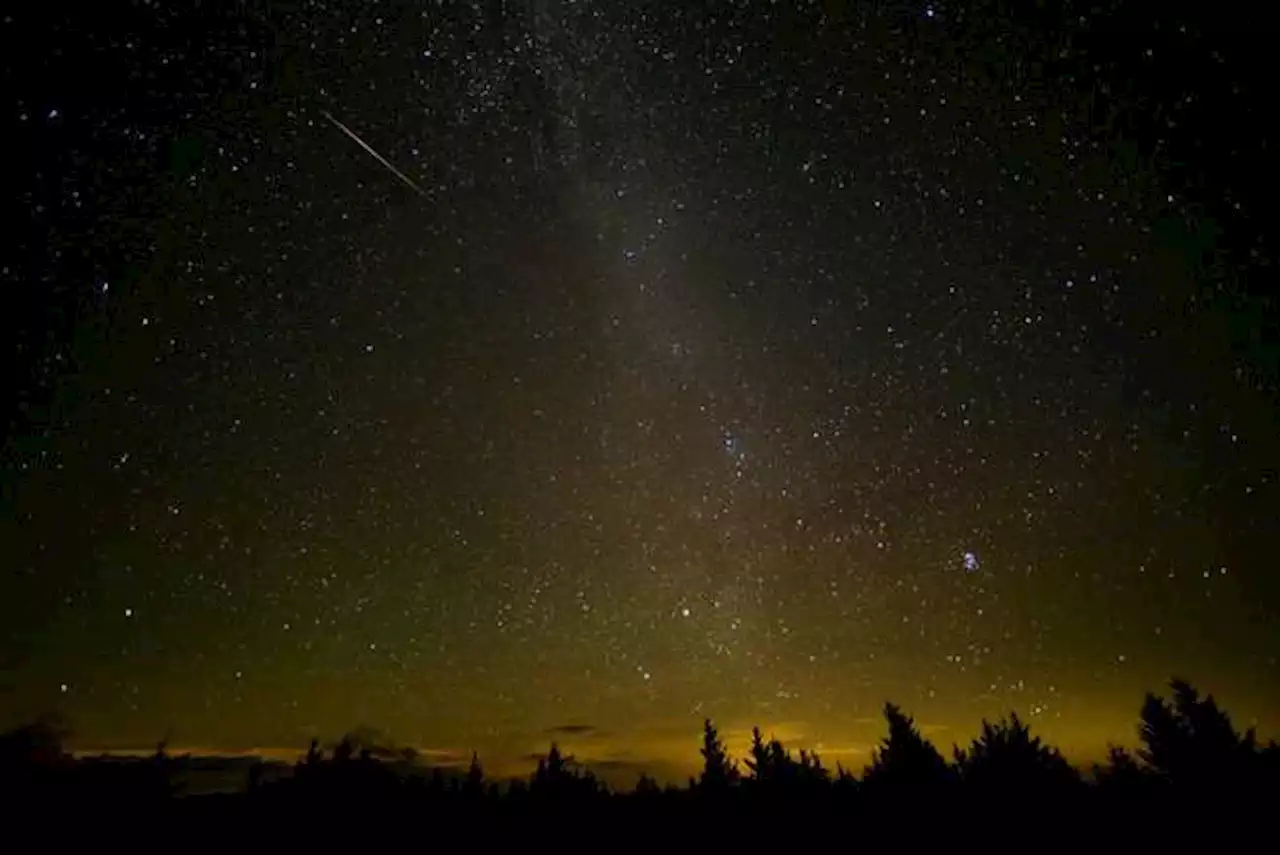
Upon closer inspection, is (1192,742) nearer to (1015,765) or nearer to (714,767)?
(1015,765)

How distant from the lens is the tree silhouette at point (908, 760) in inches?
1510

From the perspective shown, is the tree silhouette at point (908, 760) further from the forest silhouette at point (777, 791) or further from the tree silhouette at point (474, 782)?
the tree silhouette at point (474, 782)

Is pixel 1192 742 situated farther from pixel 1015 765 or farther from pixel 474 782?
pixel 474 782

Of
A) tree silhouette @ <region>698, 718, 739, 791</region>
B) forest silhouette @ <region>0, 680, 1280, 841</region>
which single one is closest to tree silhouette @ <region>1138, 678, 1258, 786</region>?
forest silhouette @ <region>0, 680, 1280, 841</region>

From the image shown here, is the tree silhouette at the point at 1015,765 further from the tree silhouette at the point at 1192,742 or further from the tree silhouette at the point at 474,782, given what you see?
the tree silhouette at the point at 474,782

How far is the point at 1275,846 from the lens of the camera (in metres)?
32.4

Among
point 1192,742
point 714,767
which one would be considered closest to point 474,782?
point 714,767

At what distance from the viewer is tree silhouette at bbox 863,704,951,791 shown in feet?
126

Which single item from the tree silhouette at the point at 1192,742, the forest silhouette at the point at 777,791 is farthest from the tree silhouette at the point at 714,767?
the tree silhouette at the point at 1192,742

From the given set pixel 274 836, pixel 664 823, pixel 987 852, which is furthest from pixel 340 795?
pixel 987 852

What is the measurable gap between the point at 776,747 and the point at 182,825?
142 ft

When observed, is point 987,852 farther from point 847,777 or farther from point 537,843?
point 537,843

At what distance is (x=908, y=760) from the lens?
130ft

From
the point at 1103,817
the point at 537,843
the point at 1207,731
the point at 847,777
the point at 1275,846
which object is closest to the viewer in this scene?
the point at 1275,846
